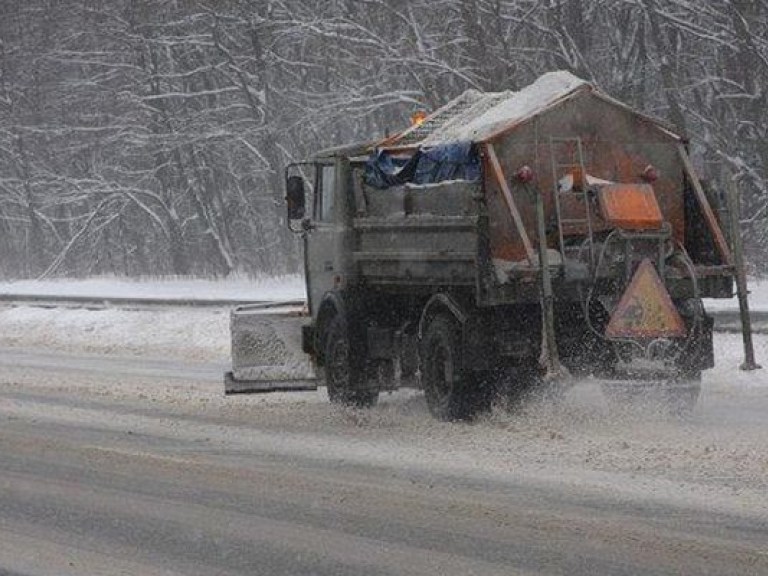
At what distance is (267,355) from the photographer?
1453cm

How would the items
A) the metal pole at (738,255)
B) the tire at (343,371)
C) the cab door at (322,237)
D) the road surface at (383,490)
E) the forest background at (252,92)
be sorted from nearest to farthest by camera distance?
the road surface at (383,490), the metal pole at (738,255), the tire at (343,371), the cab door at (322,237), the forest background at (252,92)

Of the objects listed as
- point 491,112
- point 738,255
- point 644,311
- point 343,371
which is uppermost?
point 491,112

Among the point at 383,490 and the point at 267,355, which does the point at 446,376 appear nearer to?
the point at 267,355

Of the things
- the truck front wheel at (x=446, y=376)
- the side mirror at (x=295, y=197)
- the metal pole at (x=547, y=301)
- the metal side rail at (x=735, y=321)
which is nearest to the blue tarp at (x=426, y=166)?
the metal pole at (x=547, y=301)

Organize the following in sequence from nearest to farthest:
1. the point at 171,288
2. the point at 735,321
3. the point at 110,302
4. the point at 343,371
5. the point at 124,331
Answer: the point at 343,371 < the point at 735,321 < the point at 124,331 < the point at 110,302 < the point at 171,288

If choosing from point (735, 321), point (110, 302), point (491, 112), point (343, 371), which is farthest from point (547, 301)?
point (110, 302)

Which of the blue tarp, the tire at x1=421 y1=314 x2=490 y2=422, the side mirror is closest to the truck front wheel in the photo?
the tire at x1=421 y1=314 x2=490 y2=422

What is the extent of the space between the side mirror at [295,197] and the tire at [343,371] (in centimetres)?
106

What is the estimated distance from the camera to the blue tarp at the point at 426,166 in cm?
1207

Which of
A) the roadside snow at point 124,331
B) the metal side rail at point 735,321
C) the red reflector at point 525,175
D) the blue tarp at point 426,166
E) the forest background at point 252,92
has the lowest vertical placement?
the roadside snow at point 124,331

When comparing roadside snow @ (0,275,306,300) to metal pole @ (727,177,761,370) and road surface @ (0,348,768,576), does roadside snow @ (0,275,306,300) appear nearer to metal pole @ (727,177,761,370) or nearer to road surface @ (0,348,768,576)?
road surface @ (0,348,768,576)

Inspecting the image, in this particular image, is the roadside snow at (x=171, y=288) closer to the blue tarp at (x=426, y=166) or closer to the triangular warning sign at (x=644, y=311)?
the blue tarp at (x=426, y=166)

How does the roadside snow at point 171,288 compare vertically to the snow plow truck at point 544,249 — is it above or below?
below

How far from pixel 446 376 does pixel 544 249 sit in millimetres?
1369
